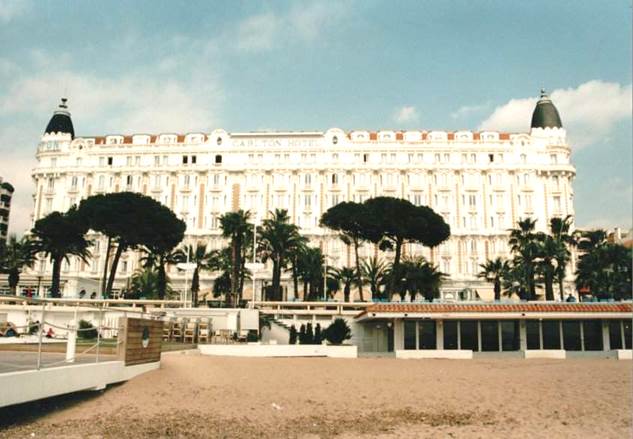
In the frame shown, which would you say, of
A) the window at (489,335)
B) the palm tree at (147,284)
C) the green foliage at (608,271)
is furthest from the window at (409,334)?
the palm tree at (147,284)

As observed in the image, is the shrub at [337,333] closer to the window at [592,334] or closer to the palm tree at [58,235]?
the window at [592,334]

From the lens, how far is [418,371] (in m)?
27.8

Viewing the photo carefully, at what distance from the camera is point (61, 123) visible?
314 ft

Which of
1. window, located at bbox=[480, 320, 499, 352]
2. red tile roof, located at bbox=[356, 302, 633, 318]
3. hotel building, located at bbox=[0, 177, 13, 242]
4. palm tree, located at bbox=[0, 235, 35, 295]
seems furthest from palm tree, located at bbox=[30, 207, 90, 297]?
hotel building, located at bbox=[0, 177, 13, 242]

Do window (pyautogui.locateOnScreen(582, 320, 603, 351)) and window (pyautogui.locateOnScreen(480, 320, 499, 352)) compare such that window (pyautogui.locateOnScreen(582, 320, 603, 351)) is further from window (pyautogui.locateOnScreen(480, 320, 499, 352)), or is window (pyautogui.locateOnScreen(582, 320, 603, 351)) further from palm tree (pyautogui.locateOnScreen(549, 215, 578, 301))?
palm tree (pyautogui.locateOnScreen(549, 215, 578, 301))

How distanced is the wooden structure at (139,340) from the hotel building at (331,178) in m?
60.4

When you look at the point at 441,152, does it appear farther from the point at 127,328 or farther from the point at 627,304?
the point at 127,328

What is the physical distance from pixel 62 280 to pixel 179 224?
82.3ft

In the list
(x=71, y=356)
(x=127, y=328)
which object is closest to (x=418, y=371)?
(x=127, y=328)

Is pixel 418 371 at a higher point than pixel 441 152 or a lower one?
lower

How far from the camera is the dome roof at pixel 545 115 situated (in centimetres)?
9150

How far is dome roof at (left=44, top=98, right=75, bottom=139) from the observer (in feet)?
313

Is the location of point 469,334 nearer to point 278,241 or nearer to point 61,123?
point 278,241

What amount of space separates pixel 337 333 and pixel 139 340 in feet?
82.4
